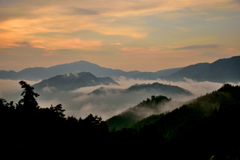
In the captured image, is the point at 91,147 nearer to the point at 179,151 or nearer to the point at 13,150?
the point at 13,150

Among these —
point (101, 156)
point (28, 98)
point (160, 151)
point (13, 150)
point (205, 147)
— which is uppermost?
point (28, 98)

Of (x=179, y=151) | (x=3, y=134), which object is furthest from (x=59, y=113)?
(x=179, y=151)

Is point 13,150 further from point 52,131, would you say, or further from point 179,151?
point 179,151

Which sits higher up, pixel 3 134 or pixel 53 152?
pixel 3 134

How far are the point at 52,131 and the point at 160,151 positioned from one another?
72.5 feet

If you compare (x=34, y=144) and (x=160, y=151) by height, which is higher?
(x=34, y=144)

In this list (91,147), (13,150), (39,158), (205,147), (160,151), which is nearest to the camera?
(13,150)

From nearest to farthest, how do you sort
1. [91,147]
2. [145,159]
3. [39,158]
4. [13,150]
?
1. [13,150]
2. [39,158]
3. [91,147]
4. [145,159]

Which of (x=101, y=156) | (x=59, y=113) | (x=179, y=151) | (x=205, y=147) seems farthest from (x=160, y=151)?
(x=205, y=147)

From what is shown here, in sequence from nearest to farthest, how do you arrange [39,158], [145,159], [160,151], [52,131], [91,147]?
[39,158] < [52,131] < [91,147] < [145,159] < [160,151]

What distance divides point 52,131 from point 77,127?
14.4 feet

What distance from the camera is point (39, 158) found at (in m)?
24.6

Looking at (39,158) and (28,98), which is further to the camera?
(28,98)

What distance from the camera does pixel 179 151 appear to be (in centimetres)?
18225
